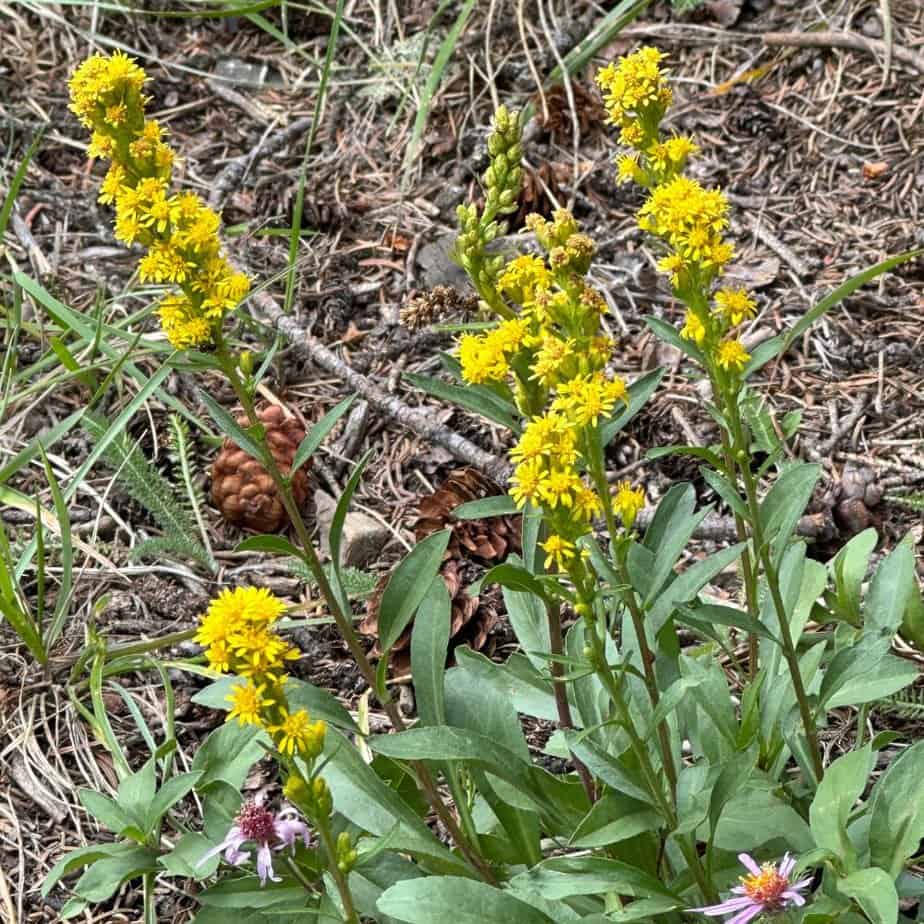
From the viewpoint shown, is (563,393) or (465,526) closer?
(563,393)

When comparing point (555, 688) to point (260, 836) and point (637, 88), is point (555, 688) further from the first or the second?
point (637, 88)

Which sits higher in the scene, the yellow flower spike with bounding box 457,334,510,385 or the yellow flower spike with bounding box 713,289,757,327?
the yellow flower spike with bounding box 713,289,757,327

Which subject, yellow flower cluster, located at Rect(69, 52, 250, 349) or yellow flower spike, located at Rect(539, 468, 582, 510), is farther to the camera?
yellow flower cluster, located at Rect(69, 52, 250, 349)

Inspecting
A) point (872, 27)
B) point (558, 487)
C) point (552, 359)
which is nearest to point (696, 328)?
point (552, 359)

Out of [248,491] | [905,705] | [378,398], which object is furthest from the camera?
[378,398]

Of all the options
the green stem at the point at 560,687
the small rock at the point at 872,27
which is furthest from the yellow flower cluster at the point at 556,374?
the small rock at the point at 872,27

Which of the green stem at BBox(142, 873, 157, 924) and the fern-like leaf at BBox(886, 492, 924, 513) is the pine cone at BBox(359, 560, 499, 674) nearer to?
the green stem at BBox(142, 873, 157, 924)

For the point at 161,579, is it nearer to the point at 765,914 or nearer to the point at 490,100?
the point at 765,914

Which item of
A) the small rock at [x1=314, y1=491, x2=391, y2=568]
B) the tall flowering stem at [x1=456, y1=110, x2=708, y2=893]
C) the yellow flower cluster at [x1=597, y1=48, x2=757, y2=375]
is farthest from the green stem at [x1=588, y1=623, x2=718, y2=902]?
the small rock at [x1=314, y1=491, x2=391, y2=568]
